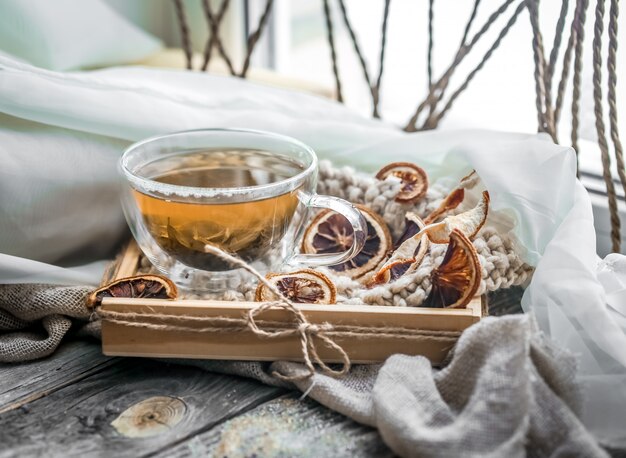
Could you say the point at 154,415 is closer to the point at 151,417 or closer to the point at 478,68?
the point at 151,417

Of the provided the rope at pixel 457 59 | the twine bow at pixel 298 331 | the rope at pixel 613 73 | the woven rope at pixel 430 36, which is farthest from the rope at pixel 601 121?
the twine bow at pixel 298 331

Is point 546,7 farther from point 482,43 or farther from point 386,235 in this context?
point 386,235

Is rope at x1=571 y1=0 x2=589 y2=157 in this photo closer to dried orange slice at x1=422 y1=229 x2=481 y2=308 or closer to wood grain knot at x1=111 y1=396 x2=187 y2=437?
dried orange slice at x1=422 y1=229 x2=481 y2=308

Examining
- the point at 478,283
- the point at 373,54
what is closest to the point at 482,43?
the point at 373,54

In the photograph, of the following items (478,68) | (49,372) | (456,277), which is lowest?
(49,372)

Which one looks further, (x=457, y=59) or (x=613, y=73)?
(x=457, y=59)

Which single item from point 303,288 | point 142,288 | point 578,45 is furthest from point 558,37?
point 142,288

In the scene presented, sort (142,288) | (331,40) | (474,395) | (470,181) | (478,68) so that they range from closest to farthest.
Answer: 1. (474,395)
2. (142,288)
3. (470,181)
4. (478,68)
5. (331,40)

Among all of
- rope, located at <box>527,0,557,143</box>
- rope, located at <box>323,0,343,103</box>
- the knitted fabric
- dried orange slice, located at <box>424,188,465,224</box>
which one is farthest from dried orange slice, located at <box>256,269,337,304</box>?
rope, located at <box>323,0,343,103</box>
